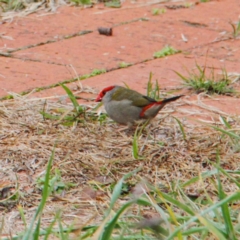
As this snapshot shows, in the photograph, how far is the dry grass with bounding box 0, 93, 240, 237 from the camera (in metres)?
3.44

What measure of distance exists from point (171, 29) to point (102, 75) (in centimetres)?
135

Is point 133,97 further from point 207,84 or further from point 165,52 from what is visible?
point 165,52

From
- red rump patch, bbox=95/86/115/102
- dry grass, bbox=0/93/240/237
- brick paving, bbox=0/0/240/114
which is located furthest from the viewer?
brick paving, bbox=0/0/240/114

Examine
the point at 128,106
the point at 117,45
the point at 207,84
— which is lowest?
the point at 117,45

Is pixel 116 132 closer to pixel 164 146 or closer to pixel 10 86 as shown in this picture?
pixel 164 146

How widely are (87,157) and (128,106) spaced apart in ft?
2.04

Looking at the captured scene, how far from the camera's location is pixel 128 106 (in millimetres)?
4430

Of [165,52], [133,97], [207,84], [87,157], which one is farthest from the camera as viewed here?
[165,52]

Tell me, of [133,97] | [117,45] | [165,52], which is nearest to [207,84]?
[133,97]

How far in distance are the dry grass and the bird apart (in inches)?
3.1

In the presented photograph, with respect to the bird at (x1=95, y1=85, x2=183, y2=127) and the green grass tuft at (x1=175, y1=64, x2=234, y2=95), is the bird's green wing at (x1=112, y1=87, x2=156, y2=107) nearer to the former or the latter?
the bird at (x1=95, y1=85, x2=183, y2=127)

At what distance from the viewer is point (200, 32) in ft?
20.8

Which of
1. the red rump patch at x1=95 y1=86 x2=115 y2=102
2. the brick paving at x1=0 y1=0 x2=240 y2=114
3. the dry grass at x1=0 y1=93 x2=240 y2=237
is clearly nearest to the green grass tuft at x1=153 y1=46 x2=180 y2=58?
the brick paving at x1=0 y1=0 x2=240 y2=114

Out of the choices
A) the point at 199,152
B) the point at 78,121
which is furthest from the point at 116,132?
the point at 199,152
